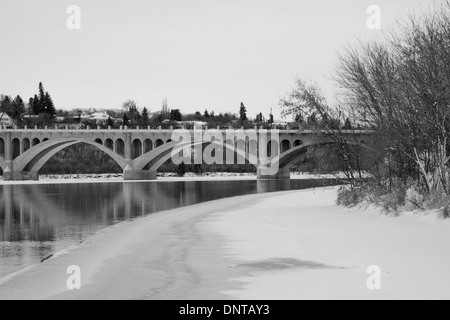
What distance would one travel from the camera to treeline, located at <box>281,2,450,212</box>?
2336cm

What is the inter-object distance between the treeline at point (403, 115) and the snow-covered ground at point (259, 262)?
7.50 feet

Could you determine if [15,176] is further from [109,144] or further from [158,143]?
[158,143]

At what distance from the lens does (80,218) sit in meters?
32.0

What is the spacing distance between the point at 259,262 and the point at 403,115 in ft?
42.4

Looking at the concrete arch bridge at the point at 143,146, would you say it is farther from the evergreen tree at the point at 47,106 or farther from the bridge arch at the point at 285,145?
the evergreen tree at the point at 47,106

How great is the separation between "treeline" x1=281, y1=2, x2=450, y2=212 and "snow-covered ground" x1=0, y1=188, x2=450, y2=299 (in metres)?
2.29

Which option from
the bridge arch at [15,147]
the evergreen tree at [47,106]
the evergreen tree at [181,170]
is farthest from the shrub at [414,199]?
the evergreen tree at [47,106]

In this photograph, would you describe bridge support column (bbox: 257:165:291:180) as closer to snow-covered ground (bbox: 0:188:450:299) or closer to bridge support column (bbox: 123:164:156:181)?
bridge support column (bbox: 123:164:156:181)

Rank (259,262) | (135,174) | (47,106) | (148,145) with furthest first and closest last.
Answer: (47,106) → (148,145) → (135,174) → (259,262)

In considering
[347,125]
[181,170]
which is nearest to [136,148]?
[181,170]

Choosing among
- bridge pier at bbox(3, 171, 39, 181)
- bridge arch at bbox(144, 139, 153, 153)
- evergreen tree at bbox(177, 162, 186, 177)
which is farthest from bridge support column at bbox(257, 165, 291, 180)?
bridge pier at bbox(3, 171, 39, 181)

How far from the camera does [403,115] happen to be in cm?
2583
